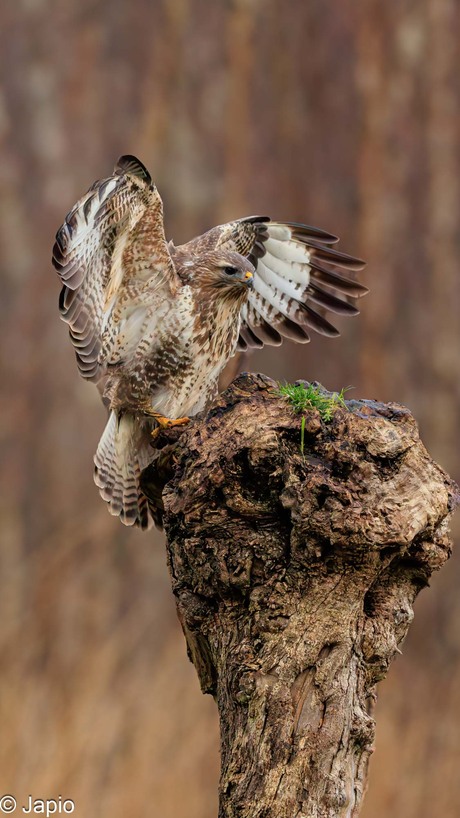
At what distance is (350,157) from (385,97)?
436mm

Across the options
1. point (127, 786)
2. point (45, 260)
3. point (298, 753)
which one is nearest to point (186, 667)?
point (127, 786)

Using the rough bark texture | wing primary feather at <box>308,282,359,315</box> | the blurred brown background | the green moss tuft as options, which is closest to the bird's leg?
the rough bark texture

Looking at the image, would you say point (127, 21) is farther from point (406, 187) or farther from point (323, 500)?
point (323, 500)

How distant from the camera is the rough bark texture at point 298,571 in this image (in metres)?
2.79

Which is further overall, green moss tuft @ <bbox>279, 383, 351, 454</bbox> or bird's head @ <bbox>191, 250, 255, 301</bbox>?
bird's head @ <bbox>191, 250, 255, 301</bbox>

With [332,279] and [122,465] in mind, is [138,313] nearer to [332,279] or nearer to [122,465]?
[122,465]

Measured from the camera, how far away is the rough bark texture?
2.79 metres

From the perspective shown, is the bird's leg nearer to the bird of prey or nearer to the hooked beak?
the bird of prey

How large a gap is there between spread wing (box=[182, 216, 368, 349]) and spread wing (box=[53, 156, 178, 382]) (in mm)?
476

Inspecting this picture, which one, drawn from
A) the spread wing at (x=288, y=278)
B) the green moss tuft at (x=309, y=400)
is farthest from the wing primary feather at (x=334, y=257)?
the green moss tuft at (x=309, y=400)

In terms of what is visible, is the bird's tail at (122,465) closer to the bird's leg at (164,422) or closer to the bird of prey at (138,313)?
the bird of prey at (138,313)

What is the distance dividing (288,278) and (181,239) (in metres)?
1.62

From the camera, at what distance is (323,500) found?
2.83 meters

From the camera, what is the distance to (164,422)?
13.2 feet
